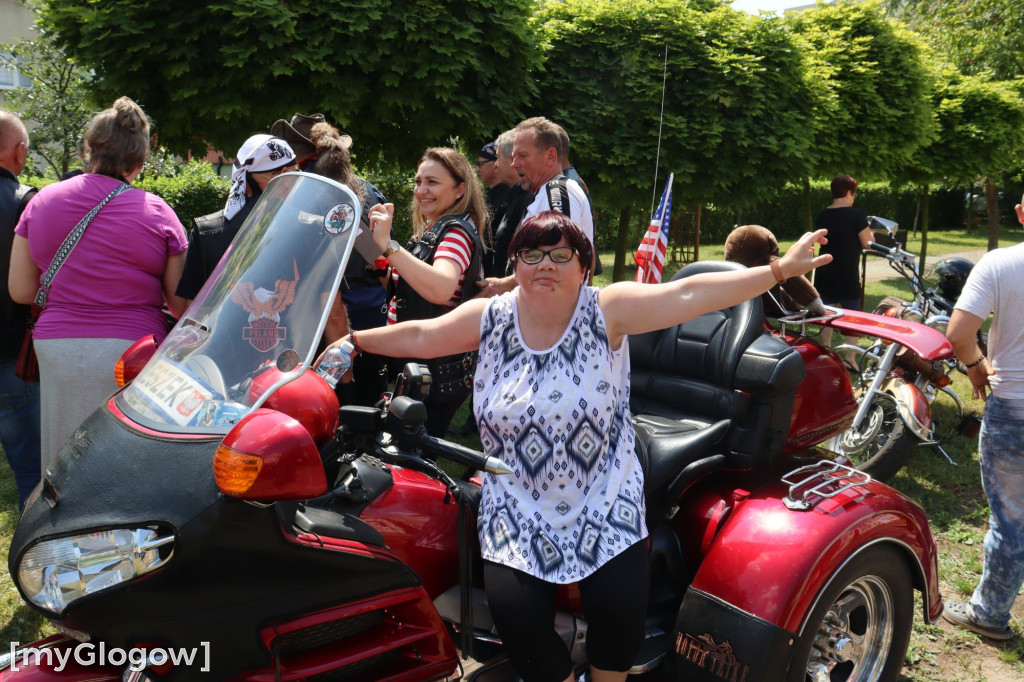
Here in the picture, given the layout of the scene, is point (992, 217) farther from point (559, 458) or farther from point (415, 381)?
point (415, 381)

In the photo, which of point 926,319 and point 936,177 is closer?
point 926,319

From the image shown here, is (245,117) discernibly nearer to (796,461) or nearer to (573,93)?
(573,93)

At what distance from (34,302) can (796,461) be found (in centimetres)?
313

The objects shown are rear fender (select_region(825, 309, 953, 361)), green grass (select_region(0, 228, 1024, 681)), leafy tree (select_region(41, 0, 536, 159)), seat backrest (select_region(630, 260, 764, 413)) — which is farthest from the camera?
leafy tree (select_region(41, 0, 536, 159))

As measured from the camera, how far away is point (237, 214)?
3418 millimetres

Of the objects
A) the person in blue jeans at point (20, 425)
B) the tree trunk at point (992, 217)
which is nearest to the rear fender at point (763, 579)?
the person in blue jeans at point (20, 425)

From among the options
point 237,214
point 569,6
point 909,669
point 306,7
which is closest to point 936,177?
point 569,6

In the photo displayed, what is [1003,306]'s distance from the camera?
3.26m

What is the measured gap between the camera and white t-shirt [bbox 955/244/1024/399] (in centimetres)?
322

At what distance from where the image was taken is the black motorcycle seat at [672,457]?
103 inches

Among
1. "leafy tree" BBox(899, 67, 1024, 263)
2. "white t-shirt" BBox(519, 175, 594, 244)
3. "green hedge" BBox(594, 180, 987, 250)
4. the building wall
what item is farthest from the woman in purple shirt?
the building wall

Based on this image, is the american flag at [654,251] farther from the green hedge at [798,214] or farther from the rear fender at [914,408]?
the green hedge at [798,214]

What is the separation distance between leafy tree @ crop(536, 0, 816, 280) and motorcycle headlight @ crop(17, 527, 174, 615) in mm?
6724

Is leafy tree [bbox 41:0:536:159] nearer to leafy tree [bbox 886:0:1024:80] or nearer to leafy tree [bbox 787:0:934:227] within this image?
leafy tree [bbox 787:0:934:227]
